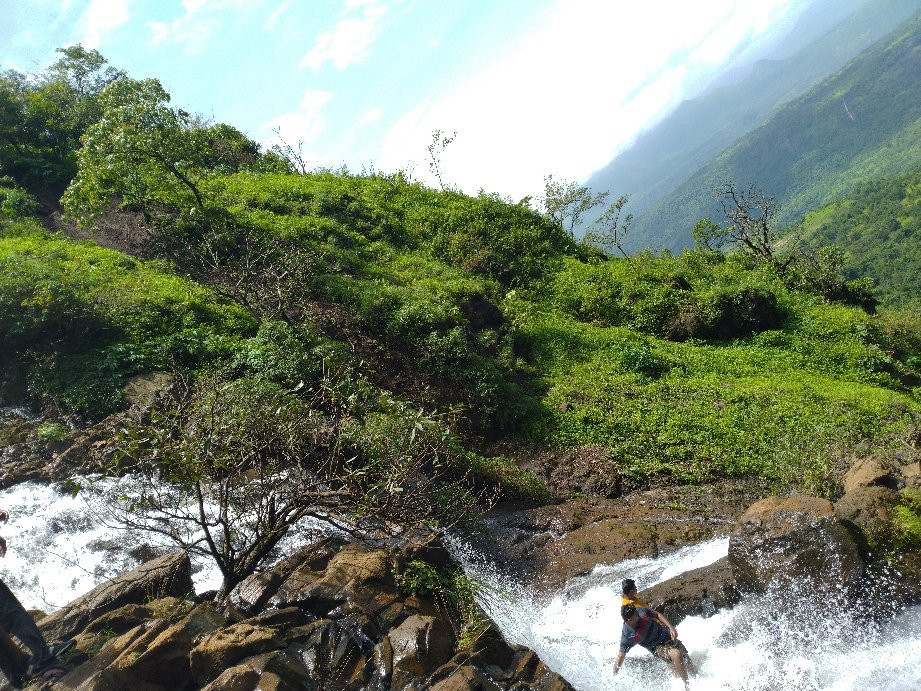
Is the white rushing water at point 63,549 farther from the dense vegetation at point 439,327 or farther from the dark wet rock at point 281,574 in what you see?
the dense vegetation at point 439,327

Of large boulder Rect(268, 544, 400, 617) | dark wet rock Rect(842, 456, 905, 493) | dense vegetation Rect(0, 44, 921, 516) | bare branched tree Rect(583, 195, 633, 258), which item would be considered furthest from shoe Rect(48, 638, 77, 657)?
bare branched tree Rect(583, 195, 633, 258)

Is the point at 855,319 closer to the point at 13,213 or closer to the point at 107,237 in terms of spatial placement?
the point at 107,237

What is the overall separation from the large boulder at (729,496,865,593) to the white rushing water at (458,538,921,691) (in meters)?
0.35

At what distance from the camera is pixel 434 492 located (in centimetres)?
1220

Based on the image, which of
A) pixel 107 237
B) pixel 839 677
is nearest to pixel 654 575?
pixel 839 677

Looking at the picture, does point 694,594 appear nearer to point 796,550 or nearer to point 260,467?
point 796,550

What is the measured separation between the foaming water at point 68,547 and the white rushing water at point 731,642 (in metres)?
4.65

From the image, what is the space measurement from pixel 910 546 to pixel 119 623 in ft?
40.2

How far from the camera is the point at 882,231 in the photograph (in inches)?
4296

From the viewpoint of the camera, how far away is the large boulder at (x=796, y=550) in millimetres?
8914

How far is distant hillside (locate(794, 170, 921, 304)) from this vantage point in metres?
89.6

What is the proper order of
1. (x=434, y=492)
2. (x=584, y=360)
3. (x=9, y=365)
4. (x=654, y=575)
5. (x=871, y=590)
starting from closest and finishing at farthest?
(x=871, y=590), (x=654, y=575), (x=434, y=492), (x=9, y=365), (x=584, y=360)

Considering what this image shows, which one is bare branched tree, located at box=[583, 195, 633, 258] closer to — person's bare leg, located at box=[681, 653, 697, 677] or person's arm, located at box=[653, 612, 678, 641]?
person's arm, located at box=[653, 612, 678, 641]

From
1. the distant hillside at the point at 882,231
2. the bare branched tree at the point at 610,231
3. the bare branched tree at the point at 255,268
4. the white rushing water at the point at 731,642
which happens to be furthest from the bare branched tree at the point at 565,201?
the distant hillside at the point at 882,231
